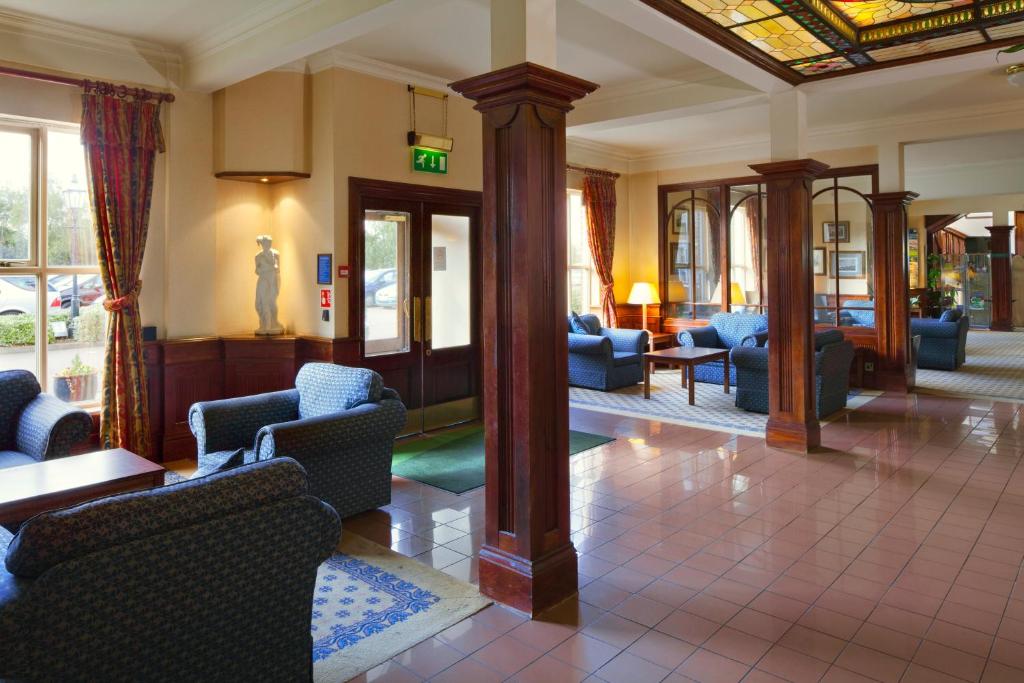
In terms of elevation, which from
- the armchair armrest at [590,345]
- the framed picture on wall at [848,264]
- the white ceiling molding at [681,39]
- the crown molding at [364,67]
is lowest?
the armchair armrest at [590,345]

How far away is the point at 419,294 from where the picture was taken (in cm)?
640

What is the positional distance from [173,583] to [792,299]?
5001 mm

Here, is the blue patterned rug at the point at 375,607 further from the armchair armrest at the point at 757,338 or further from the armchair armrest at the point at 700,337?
the armchair armrest at the point at 700,337

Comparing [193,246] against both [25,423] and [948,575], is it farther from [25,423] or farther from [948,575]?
[948,575]

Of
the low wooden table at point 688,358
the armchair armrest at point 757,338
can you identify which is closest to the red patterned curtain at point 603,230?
the low wooden table at point 688,358

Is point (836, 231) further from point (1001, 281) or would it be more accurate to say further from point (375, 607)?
point (1001, 281)

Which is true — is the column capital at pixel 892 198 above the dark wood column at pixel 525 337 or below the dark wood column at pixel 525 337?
above

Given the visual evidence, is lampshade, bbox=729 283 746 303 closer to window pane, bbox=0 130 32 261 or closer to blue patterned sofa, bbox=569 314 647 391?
blue patterned sofa, bbox=569 314 647 391

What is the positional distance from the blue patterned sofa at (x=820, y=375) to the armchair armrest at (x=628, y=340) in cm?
182

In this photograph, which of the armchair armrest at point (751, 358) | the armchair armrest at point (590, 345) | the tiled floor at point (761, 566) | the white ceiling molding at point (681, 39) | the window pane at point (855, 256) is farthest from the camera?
the window pane at point (855, 256)

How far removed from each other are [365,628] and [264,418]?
6.26 feet

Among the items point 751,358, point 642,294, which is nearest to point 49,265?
point 751,358

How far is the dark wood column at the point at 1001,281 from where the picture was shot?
16.0m

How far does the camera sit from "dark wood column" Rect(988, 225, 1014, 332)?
1605cm
